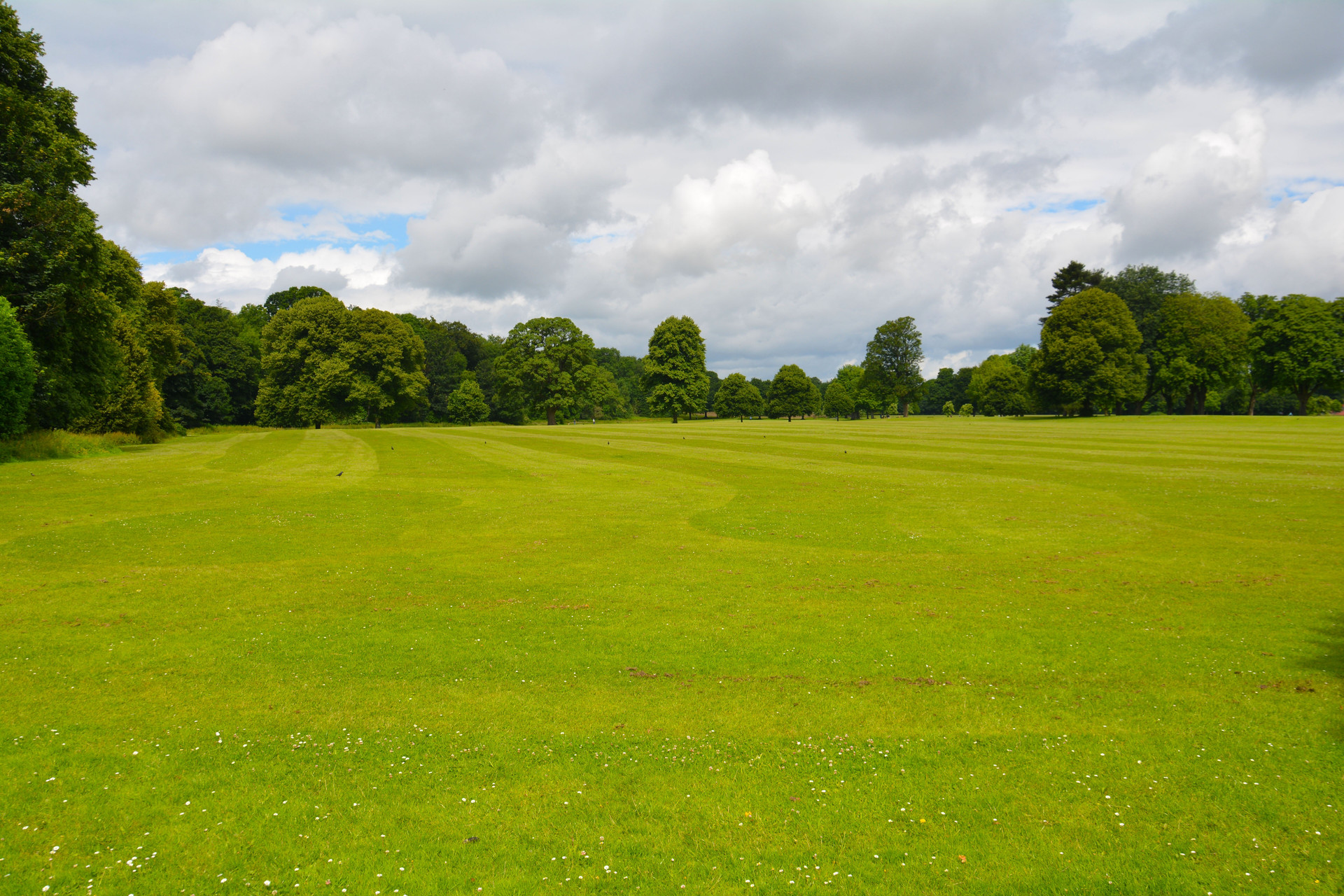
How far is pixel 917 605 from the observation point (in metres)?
12.7

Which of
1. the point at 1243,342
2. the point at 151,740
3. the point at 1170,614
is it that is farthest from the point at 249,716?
the point at 1243,342

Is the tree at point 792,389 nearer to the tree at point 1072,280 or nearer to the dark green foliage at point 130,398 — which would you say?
the tree at point 1072,280

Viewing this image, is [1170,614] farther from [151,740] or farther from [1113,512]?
[151,740]

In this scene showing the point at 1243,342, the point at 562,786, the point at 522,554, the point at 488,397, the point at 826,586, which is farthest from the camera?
the point at 488,397

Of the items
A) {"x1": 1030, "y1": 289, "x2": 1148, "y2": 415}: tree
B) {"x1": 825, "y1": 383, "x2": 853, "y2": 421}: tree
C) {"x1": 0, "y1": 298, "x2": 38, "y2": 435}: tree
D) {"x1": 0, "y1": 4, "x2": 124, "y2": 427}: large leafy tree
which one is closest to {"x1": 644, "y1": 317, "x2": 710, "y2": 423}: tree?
{"x1": 1030, "y1": 289, "x2": 1148, "y2": 415}: tree

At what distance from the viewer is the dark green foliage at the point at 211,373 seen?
81625 millimetres

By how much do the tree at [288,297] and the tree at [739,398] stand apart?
85053 millimetres

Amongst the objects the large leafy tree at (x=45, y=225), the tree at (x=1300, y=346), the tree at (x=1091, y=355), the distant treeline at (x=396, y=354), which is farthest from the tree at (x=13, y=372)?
the tree at (x=1300, y=346)

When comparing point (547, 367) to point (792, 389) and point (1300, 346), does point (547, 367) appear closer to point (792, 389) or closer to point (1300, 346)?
point (792, 389)

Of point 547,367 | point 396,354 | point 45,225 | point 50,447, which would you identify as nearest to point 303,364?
point 396,354

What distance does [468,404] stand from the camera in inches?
4781

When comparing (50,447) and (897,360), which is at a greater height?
(897,360)

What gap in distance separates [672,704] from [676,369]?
343ft

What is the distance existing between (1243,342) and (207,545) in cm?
11703
